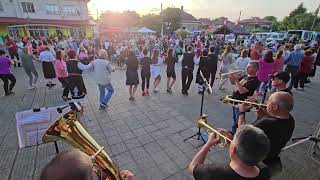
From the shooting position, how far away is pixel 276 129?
8.32ft

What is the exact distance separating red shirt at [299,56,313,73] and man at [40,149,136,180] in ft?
32.6

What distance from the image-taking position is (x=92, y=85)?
967 centimetres

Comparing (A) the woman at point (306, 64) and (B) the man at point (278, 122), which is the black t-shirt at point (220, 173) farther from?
(A) the woman at point (306, 64)

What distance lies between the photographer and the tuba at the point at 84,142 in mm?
1693

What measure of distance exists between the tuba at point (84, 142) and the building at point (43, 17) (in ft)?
99.2

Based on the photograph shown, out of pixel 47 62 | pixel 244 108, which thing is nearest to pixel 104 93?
pixel 47 62

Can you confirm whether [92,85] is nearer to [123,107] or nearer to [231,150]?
[123,107]

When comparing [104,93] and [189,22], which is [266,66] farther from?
[189,22]

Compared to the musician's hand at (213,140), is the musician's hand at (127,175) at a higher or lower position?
lower

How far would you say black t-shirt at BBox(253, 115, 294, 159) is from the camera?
8.32 ft

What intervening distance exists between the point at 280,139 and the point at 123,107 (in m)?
5.25

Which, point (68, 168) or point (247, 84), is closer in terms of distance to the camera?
point (68, 168)

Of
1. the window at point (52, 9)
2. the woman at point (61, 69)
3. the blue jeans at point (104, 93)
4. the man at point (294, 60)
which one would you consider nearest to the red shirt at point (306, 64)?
the man at point (294, 60)

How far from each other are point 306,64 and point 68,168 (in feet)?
33.4
